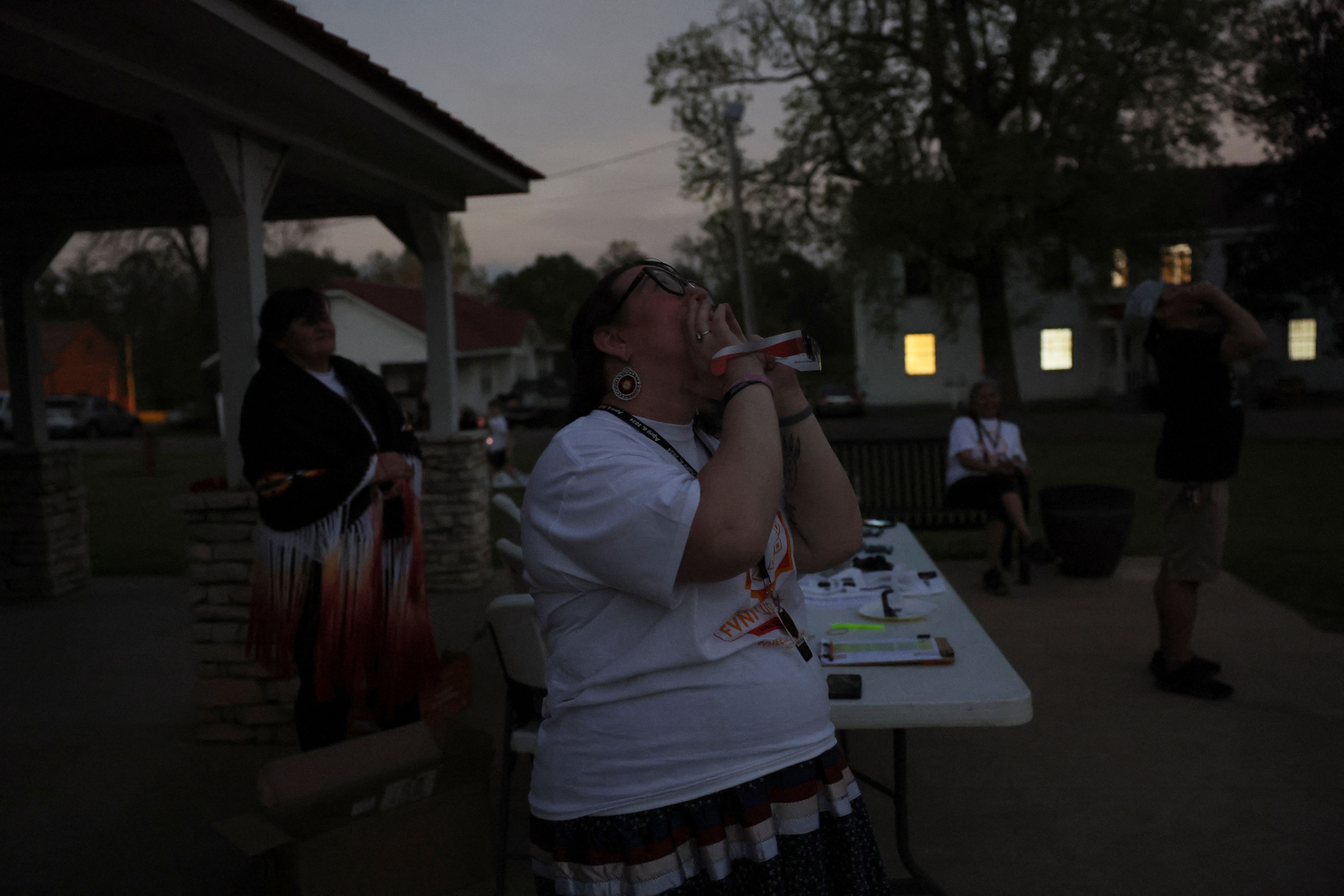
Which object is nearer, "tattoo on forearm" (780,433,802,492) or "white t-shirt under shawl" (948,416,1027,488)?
"tattoo on forearm" (780,433,802,492)

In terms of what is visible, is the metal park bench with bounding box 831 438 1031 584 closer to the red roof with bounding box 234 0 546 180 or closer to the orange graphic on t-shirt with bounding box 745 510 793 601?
the red roof with bounding box 234 0 546 180

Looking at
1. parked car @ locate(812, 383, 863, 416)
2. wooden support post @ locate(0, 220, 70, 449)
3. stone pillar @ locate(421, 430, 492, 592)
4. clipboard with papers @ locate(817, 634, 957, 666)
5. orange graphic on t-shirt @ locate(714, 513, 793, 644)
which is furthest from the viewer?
parked car @ locate(812, 383, 863, 416)

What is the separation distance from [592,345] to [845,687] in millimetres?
1362

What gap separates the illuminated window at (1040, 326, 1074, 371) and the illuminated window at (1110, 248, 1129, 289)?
6939mm

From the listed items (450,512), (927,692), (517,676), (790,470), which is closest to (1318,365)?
(450,512)

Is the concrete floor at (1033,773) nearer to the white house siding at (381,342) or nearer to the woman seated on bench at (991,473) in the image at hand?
the woman seated on bench at (991,473)

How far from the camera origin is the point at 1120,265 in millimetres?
21922

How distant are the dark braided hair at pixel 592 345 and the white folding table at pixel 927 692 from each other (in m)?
0.95

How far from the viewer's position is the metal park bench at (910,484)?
7.96m

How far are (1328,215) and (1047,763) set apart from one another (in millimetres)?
18534

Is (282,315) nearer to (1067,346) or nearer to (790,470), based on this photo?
(790,470)

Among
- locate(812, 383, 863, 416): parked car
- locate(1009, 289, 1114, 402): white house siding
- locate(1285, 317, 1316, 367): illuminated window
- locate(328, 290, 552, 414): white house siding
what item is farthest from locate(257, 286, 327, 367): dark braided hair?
locate(1285, 317, 1316, 367): illuminated window

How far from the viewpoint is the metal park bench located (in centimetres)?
796

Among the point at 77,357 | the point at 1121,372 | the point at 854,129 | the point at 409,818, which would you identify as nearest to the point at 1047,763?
the point at 409,818
